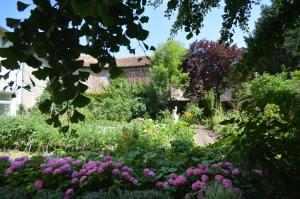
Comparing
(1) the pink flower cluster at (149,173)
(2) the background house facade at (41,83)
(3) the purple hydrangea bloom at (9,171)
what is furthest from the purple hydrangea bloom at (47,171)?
(2) the background house facade at (41,83)

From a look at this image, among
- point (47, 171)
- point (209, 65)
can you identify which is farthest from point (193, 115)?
point (47, 171)

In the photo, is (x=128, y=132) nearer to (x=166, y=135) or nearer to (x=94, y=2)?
(x=166, y=135)

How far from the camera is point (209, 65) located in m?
19.4

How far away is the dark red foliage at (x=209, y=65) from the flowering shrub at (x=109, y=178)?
15.6 m

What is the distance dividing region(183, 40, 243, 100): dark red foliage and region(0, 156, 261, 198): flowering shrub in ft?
51.0

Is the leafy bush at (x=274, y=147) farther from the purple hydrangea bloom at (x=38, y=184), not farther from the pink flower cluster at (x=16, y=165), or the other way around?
the pink flower cluster at (x=16, y=165)

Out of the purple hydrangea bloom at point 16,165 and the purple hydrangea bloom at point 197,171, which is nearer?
the purple hydrangea bloom at point 197,171

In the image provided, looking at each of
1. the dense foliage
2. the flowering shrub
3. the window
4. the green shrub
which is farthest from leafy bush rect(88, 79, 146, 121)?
the green shrub

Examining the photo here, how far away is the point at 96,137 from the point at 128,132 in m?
1.14

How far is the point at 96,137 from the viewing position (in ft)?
32.2

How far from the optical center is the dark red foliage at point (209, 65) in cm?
1920

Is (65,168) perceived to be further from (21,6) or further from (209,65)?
(209,65)

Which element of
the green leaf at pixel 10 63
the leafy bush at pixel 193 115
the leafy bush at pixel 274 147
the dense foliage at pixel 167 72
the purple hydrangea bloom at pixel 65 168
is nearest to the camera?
the green leaf at pixel 10 63

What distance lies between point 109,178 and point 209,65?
1644 cm
